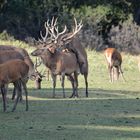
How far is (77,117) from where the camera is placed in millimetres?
16484

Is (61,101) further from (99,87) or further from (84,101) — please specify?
(99,87)

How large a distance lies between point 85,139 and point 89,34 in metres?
37.5

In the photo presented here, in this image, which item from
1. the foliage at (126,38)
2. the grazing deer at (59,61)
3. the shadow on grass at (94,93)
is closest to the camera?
the shadow on grass at (94,93)

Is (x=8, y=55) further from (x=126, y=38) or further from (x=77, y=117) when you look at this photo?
(x=126, y=38)

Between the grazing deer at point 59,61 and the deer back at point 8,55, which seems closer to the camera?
the deer back at point 8,55

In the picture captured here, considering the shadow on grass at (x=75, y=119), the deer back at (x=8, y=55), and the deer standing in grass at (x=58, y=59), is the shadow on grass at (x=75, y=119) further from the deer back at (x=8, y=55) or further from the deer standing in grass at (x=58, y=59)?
the deer back at (x=8, y=55)

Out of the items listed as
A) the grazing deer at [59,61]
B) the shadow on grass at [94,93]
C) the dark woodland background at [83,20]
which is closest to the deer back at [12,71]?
the shadow on grass at [94,93]

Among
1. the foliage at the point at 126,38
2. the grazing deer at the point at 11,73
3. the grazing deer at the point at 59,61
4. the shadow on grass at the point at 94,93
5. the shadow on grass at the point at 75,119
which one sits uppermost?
the foliage at the point at 126,38

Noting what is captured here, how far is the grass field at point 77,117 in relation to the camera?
45.5ft

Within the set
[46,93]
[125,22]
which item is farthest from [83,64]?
[125,22]

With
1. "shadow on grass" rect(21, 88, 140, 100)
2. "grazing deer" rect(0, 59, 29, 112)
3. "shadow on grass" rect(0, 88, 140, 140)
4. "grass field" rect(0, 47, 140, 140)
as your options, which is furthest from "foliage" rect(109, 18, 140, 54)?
"grazing deer" rect(0, 59, 29, 112)

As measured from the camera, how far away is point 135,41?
50.4 meters

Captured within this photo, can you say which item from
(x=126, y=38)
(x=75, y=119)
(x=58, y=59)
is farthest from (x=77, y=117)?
(x=126, y=38)

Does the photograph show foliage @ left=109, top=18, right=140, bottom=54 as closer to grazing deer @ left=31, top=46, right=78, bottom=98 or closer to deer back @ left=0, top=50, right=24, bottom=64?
grazing deer @ left=31, top=46, right=78, bottom=98
